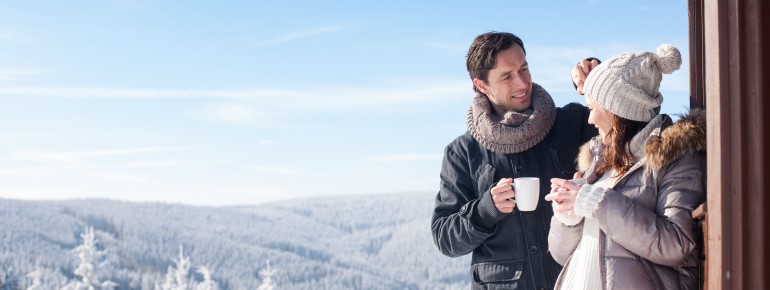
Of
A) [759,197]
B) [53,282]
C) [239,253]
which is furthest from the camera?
[239,253]

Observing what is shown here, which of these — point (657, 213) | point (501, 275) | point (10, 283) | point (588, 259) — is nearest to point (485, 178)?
point (501, 275)

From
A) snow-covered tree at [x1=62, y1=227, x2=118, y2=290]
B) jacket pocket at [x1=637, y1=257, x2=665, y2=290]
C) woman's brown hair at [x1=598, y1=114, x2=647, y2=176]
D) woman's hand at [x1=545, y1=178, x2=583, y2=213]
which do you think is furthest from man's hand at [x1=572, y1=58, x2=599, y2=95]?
snow-covered tree at [x1=62, y1=227, x2=118, y2=290]

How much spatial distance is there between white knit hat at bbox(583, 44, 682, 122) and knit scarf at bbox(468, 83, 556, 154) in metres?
0.67

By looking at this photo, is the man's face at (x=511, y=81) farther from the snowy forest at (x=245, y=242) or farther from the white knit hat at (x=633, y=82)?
the snowy forest at (x=245, y=242)

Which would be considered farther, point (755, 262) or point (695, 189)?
point (695, 189)

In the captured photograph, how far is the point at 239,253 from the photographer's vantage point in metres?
51.4

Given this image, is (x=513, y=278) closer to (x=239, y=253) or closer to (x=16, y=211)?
(x=239, y=253)

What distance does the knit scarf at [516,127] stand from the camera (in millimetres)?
3133

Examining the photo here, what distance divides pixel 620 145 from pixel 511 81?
905 millimetres

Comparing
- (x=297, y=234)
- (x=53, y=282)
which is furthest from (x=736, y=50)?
(x=297, y=234)

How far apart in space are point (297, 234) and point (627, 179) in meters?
55.9

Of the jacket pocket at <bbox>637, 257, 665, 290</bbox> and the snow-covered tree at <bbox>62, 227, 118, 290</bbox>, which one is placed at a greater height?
the jacket pocket at <bbox>637, 257, 665, 290</bbox>

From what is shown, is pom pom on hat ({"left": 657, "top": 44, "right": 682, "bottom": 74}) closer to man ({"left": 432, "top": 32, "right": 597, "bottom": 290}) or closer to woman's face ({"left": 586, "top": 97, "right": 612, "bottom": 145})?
woman's face ({"left": 586, "top": 97, "right": 612, "bottom": 145})

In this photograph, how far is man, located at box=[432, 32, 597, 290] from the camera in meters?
3.11
